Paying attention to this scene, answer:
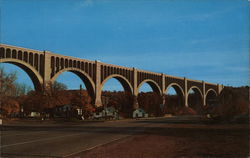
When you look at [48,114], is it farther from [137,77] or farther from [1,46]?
[137,77]

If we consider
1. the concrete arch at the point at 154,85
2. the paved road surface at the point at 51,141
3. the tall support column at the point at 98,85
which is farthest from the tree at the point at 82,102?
the concrete arch at the point at 154,85

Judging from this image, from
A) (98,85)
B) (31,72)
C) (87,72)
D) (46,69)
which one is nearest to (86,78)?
(87,72)

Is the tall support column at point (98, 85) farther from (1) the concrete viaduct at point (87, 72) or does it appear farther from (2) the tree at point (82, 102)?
(2) the tree at point (82, 102)

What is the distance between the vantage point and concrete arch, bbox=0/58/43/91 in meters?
47.8

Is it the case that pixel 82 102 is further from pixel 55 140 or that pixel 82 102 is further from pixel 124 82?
pixel 55 140

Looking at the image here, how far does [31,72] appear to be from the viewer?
166 ft

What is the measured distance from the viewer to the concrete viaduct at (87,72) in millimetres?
48856

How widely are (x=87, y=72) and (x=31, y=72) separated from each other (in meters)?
15.5

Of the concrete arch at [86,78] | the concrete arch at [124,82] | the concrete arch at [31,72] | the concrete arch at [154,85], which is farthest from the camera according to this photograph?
the concrete arch at [154,85]

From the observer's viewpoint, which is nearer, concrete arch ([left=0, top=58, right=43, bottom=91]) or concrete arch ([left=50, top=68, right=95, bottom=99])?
concrete arch ([left=0, top=58, right=43, bottom=91])

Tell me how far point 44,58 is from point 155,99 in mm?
→ 42668

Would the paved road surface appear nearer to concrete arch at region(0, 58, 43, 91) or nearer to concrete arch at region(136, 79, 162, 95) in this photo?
concrete arch at region(0, 58, 43, 91)

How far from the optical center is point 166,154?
10.3 m

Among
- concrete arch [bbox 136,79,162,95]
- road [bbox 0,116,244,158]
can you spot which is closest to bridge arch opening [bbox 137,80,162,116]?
concrete arch [bbox 136,79,162,95]
